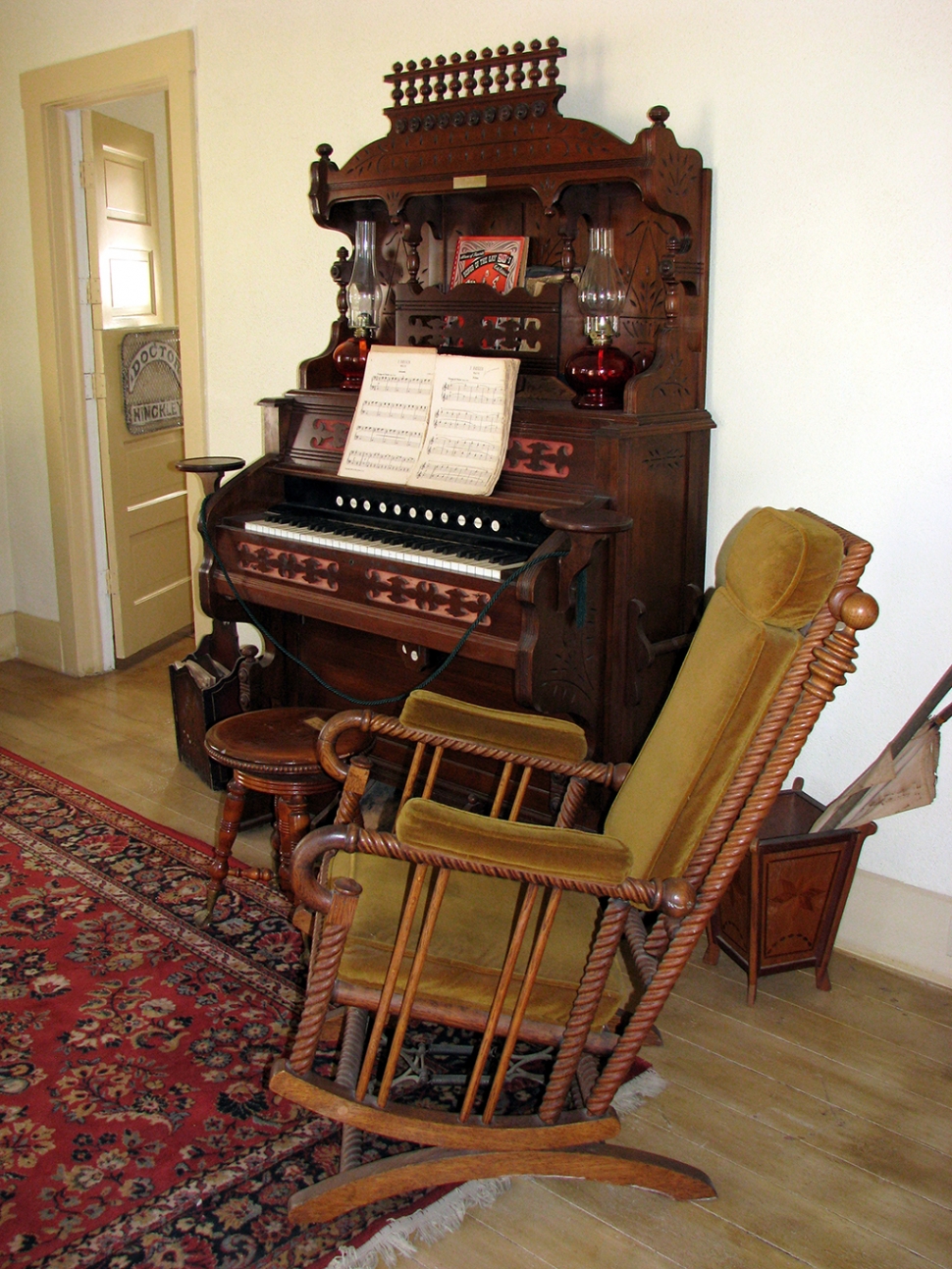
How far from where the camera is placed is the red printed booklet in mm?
2936

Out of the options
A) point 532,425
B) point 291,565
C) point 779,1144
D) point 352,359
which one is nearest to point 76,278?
point 352,359

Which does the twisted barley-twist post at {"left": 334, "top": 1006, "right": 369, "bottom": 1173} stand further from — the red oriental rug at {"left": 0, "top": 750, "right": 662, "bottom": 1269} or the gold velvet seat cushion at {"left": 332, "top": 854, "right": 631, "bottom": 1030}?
the gold velvet seat cushion at {"left": 332, "top": 854, "right": 631, "bottom": 1030}

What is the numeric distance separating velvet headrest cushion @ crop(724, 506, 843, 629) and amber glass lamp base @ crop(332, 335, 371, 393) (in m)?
1.70

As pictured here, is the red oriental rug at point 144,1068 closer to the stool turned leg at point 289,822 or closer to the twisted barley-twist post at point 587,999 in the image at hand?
the stool turned leg at point 289,822

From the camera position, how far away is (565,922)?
6.18 ft

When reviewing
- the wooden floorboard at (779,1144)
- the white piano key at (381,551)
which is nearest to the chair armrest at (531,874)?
the wooden floorboard at (779,1144)

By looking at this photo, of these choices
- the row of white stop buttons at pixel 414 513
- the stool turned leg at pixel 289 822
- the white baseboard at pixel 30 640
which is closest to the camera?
the stool turned leg at pixel 289 822

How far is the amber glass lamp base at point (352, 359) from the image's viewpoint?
125 inches

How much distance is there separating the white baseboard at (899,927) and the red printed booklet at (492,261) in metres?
1.74

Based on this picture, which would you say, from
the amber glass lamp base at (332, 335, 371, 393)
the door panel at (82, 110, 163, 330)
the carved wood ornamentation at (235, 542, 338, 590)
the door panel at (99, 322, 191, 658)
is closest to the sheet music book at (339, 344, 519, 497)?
the amber glass lamp base at (332, 335, 371, 393)

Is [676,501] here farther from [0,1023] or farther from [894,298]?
[0,1023]

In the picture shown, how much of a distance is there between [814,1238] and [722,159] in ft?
7.38

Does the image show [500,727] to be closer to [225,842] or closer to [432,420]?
[225,842]

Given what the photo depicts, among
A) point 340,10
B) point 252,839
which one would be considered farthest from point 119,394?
point 252,839
